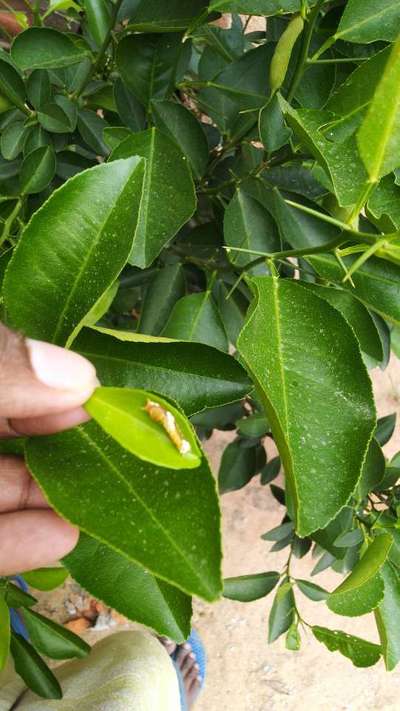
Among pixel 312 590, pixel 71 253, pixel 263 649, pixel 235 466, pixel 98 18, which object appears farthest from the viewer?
pixel 263 649

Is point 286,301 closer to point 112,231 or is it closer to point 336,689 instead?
point 112,231

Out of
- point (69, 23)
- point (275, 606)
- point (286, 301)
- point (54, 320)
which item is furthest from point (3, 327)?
point (69, 23)

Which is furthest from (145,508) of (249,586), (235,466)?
(235,466)

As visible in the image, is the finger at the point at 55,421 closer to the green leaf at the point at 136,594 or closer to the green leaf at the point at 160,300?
the green leaf at the point at 136,594

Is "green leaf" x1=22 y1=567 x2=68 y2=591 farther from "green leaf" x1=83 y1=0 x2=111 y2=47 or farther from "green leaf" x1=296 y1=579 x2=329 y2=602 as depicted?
"green leaf" x1=83 y1=0 x2=111 y2=47

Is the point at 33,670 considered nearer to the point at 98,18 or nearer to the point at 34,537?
the point at 34,537

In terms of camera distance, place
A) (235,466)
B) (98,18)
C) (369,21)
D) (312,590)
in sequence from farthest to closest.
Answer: (235,466) → (312,590) → (98,18) → (369,21)

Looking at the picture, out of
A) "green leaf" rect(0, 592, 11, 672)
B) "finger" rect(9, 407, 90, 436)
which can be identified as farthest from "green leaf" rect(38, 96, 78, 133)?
"green leaf" rect(0, 592, 11, 672)
